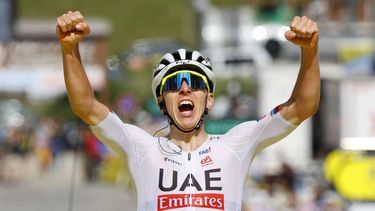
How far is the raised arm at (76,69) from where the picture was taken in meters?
4.84

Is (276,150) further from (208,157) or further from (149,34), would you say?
(149,34)

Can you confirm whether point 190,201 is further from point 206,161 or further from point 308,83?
point 308,83

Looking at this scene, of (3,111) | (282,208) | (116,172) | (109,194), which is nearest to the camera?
(282,208)

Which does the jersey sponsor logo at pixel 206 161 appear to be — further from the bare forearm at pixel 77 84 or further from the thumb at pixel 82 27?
the thumb at pixel 82 27

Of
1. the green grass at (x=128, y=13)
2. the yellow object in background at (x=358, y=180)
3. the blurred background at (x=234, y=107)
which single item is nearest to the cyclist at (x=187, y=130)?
the blurred background at (x=234, y=107)

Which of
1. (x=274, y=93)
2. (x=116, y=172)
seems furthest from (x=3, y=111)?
(x=274, y=93)

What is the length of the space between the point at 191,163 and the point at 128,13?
4181 cm

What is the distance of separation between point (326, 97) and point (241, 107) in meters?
2.03

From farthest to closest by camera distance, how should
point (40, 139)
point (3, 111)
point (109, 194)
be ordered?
point (3, 111)
point (40, 139)
point (109, 194)

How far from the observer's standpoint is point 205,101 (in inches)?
200

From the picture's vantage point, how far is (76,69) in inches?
193

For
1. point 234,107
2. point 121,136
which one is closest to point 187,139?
point 121,136

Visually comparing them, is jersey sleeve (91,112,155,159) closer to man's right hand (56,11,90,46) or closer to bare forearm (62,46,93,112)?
bare forearm (62,46,93,112)

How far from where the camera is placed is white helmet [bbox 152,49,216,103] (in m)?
5.08
